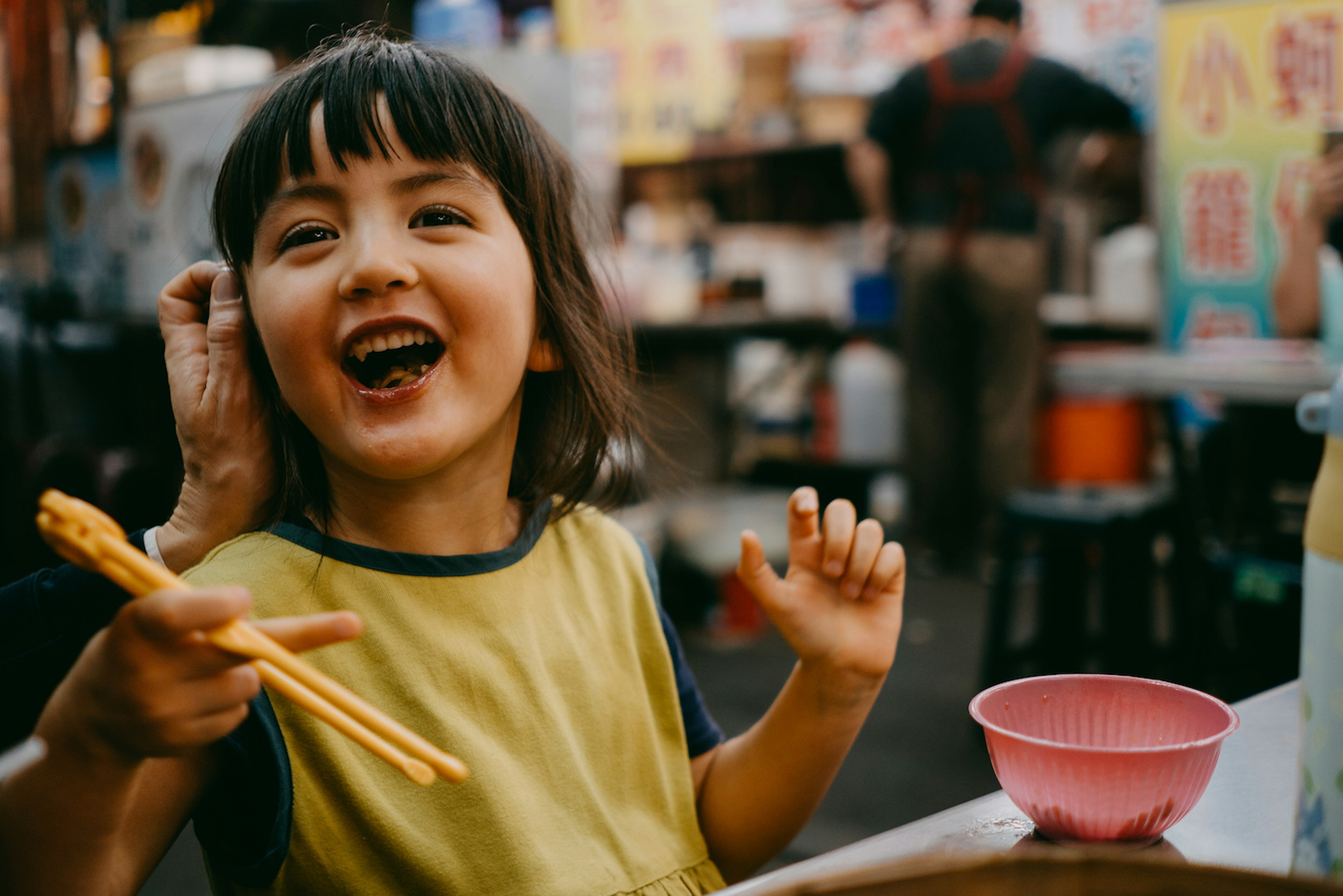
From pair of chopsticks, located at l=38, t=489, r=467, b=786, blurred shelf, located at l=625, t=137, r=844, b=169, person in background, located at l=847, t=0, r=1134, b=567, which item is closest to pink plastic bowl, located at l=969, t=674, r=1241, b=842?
pair of chopsticks, located at l=38, t=489, r=467, b=786

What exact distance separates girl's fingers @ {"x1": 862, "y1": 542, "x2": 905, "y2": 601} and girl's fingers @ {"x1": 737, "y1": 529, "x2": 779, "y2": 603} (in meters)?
0.07

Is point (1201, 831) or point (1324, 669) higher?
point (1324, 669)

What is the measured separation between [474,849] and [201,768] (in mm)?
194

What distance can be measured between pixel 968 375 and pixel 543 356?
373 centimetres

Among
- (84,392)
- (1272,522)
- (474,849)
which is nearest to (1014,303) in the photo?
(1272,522)

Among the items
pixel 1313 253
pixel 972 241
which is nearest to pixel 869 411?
pixel 972 241

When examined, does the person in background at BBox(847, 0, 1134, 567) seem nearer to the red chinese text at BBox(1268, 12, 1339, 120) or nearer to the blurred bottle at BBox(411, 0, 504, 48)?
the red chinese text at BBox(1268, 12, 1339, 120)

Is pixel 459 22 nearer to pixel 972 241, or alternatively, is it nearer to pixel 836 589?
pixel 972 241

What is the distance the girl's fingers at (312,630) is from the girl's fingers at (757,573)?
13.2 inches

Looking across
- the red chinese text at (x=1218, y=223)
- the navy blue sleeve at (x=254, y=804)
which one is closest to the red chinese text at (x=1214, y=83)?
the red chinese text at (x=1218, y=223)

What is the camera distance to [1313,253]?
2656 mm

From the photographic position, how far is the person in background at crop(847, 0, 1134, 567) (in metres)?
3.95

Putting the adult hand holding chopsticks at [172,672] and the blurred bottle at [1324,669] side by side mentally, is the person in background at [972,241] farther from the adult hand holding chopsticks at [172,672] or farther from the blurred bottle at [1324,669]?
the adult hand holding chopsticks at [172,672]

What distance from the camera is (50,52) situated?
2646 millimetres
